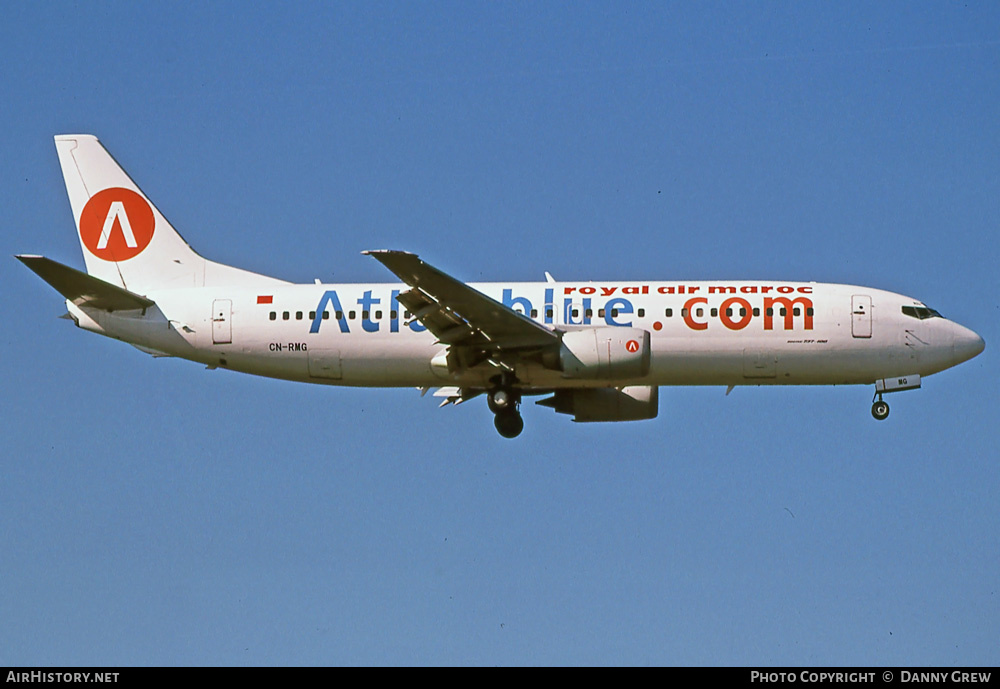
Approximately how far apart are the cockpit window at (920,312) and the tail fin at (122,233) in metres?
18.8

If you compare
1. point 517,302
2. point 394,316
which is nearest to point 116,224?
point 394,316

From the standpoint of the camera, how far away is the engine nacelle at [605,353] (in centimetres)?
4309

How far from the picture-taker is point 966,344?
45.4 metres

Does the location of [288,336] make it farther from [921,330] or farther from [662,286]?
[921,330]

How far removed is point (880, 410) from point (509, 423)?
10.6 meters

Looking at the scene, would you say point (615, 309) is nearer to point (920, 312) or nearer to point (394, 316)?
point (394, 316)

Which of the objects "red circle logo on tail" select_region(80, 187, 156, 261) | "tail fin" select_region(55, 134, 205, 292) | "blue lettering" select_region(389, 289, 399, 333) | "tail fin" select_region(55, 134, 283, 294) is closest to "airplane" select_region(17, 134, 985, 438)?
"blue lettering" select_region(389, 289, 399, 333)

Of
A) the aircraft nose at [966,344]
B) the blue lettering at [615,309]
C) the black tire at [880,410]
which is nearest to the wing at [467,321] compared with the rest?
the blue lettering at [615,309]

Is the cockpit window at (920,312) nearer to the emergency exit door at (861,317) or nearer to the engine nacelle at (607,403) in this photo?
the emergency exit door at (861,317)

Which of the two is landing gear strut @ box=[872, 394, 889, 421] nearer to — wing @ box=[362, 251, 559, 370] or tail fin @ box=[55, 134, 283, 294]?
wing @ box=[362, 251, 559, 370]

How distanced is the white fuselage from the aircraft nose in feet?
0.13
